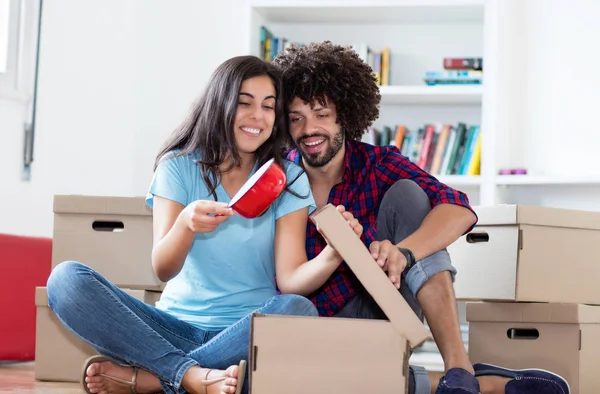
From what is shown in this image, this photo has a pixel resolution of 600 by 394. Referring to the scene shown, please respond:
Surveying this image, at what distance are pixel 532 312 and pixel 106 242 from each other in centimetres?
96

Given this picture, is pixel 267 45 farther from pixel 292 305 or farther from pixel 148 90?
pixel 292 305

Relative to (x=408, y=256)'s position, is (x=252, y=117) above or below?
above

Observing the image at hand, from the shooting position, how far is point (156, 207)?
5.12ft

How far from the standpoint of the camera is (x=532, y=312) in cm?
187

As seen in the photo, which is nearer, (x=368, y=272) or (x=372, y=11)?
(x=368, y=272)

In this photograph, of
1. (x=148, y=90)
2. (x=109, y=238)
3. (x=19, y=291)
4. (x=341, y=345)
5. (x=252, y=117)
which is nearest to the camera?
(x=341, y=345)

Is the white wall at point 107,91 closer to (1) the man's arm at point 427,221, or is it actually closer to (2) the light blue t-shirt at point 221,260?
(2) the light blue t-shirt at point 221,260

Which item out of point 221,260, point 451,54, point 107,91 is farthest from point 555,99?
point 221,260

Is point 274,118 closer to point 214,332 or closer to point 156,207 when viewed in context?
point 156,207

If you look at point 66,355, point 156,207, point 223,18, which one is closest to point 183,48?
point 223,18

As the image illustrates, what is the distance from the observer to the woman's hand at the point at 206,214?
130 centimetres

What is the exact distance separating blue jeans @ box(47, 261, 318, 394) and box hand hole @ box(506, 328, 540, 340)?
654 mm

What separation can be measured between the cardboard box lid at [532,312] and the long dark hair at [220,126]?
24.4 inches

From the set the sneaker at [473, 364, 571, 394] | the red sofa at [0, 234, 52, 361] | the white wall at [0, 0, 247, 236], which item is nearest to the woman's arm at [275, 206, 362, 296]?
the sneaker at [473, 364, 571, 394]
